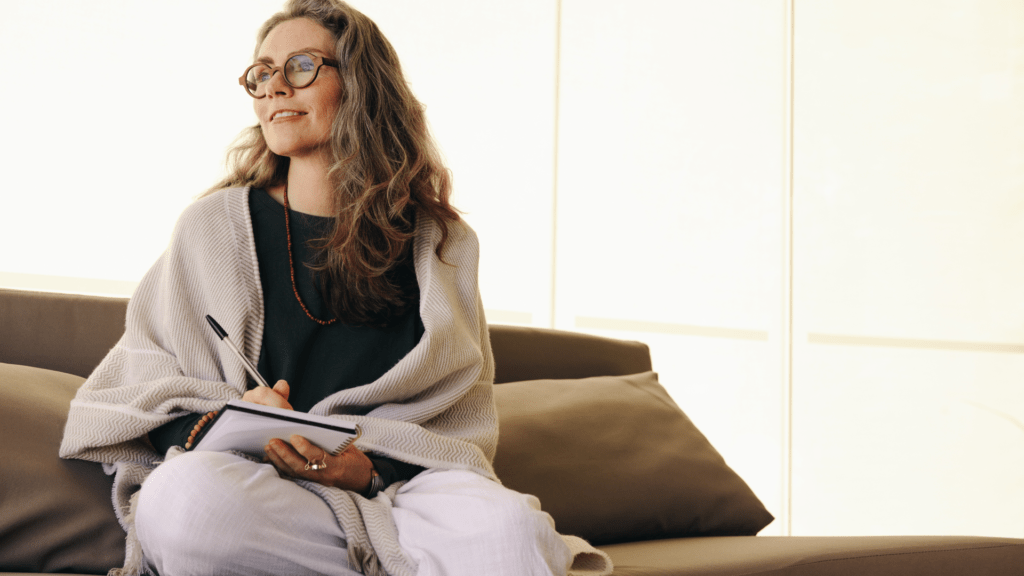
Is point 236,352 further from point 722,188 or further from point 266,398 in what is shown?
point 722,188

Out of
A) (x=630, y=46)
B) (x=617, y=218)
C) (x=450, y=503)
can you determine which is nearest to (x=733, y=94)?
(x=630, y=46)

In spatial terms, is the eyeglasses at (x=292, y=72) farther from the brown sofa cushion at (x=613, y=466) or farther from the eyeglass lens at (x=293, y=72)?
the brown sofa cushion at (x=613, y=466)

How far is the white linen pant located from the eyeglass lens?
0.66 meters

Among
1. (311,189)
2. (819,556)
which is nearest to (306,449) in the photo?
(311,189)

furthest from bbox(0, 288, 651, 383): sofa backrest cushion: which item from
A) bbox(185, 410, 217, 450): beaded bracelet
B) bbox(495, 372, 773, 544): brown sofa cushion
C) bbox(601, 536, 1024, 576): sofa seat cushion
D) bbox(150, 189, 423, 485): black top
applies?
bbox(601, 536, 1024, 576): sofa seat cushion

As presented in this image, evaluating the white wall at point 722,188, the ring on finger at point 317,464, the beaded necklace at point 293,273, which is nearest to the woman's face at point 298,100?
the beaded necklace at point 293,273

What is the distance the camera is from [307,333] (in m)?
1.20

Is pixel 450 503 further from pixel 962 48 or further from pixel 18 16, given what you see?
pixel 962 48

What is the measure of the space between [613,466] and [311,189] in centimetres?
74

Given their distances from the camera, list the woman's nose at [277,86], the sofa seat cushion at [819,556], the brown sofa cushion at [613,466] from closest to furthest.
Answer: the sofa seat cushion at [819,556] < the woman's nose at [277,86] < the brown sofa cushion at [613,466]

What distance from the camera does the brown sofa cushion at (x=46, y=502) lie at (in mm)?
968

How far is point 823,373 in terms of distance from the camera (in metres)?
3.16

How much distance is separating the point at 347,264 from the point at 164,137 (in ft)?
3.44

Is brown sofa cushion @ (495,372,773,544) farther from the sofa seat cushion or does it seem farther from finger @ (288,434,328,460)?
finger @ (288,434,328,460)
